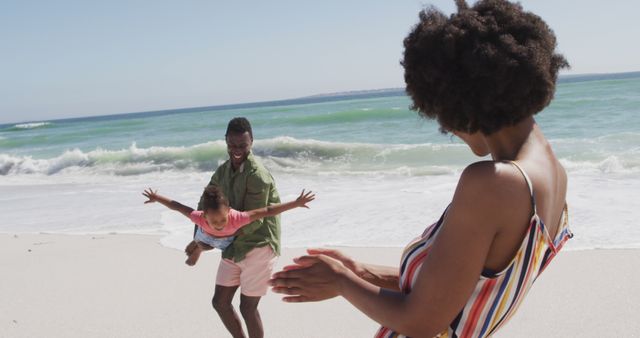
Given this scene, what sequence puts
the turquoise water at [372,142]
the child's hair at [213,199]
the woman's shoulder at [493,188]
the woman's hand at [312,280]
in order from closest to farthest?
1. the woman's shoulder at [493,188]
2. the woman's hand at [312,280]
3. the child's hair at [213,199]
4. the turquoise water at [372,142]

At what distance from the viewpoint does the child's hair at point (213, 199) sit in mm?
3693

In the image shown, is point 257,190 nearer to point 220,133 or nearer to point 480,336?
point 480,336

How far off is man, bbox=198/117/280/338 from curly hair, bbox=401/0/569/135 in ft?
8.17

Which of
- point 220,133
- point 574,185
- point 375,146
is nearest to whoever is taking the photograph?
point 574,185

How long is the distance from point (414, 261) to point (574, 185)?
9539 mm

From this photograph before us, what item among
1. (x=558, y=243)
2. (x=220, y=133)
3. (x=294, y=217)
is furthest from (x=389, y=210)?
(x=220, y=133)

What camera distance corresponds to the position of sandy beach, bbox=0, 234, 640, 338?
454 cm

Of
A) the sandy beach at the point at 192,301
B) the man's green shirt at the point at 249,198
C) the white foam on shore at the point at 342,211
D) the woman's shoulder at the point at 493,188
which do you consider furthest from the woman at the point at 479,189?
the white foam on shore at the point at 342,211

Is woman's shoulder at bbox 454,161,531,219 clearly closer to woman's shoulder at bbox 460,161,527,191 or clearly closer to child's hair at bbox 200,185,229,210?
woman's shoulder at bbox 460,161,527,191

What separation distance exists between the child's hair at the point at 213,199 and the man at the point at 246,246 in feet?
0.80

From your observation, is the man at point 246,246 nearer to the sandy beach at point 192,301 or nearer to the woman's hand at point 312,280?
the sandy beach at point 192,301

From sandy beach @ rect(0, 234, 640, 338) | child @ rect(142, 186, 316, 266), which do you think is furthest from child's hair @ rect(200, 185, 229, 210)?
sandy beach @ rect(0, 234, 640, 338)

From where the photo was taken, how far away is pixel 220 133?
31312 mm

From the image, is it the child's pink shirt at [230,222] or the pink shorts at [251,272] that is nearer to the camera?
the child's pink shirt at [230,222]
